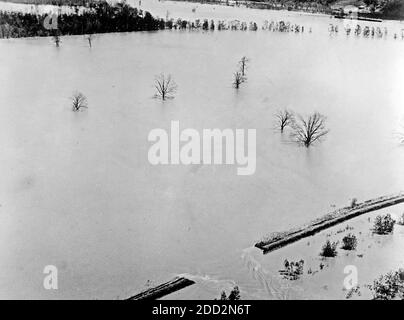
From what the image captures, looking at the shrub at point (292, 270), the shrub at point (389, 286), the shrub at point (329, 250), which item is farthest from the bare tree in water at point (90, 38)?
the shrub at point (389, 286)

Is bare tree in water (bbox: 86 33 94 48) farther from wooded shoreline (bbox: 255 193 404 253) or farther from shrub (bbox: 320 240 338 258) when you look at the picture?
shrub (bbox: 320 240 338 258)

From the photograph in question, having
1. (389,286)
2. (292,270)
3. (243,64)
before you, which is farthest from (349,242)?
(243,64)

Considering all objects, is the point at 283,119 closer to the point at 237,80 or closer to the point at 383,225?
the point at 237,80

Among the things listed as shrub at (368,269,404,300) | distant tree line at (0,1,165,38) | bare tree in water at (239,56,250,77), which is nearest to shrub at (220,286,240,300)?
shrub at (368,269,404,300)

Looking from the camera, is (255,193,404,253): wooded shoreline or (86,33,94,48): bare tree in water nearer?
(255,193,404,253): wooded shoreline

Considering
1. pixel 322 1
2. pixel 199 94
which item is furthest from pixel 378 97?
pixel 199 94

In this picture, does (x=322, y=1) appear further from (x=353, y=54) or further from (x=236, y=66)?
(x=236, y=66)
